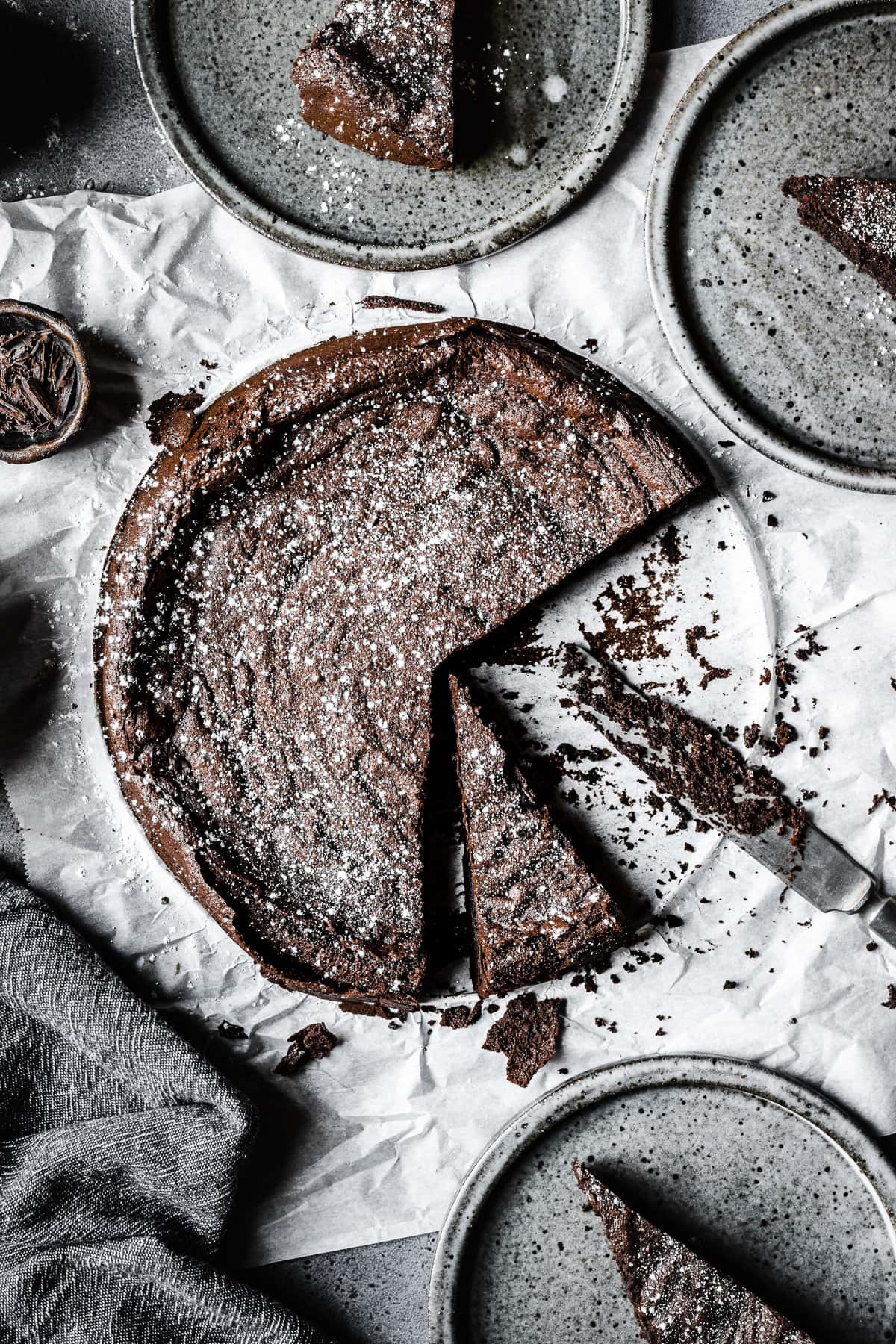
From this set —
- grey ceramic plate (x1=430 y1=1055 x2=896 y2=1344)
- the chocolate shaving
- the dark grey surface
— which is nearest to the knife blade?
grey ceramic plate (x1=430 y1=1055 x2=896 y2=1344)

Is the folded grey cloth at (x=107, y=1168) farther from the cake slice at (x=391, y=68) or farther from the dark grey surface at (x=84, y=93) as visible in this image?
the cake slice at (x=391, y=68)

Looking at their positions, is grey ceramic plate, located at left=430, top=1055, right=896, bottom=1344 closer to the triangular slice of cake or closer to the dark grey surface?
the triangular slice of cake

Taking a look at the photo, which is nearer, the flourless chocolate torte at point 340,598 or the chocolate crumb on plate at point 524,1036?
the flourless chocolate torte at point 340,598

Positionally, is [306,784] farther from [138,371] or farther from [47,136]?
[47,136]

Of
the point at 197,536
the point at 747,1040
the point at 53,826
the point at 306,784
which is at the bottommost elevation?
the point at 53,826

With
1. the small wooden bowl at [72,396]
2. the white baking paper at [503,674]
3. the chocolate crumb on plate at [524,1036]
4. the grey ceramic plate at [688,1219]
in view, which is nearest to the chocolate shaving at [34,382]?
the small wooden bowl at [72,396]

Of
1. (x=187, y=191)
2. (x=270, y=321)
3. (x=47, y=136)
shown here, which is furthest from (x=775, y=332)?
(x=47, y=136)
